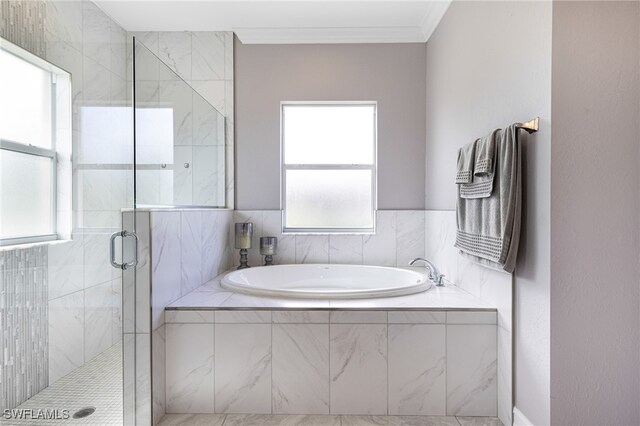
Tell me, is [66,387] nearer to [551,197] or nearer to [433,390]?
[433,390]

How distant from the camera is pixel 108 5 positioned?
259 centimetres

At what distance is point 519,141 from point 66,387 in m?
2.11

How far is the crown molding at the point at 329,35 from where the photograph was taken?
2.87 m

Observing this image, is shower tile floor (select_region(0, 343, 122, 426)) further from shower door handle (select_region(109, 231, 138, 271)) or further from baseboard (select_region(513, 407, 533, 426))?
baseboard (select_region(513, 407, 533, 426))

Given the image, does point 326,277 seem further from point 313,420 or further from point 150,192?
point 150,192

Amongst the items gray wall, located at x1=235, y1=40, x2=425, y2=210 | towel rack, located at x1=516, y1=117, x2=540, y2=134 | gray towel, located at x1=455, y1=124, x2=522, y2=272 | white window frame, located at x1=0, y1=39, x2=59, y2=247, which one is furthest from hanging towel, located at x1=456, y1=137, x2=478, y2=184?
white window frame, located at x1=0, y1=39, x2=59, y2=247

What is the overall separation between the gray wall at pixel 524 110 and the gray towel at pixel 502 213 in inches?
2.4

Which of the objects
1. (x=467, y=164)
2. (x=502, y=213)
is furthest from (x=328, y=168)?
(x=502, y=213)

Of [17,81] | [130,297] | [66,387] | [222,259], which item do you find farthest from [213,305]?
[17,81]

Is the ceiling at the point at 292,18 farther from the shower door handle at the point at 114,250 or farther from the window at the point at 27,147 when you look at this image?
the shower door handle at the point at 114,250

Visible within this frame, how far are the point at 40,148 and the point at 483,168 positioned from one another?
185cm

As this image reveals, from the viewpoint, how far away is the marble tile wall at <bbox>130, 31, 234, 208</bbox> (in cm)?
233

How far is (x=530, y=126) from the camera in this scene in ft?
4.77

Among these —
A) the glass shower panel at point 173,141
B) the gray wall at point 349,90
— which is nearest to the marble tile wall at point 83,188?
the glass shower panel at point 173,141
